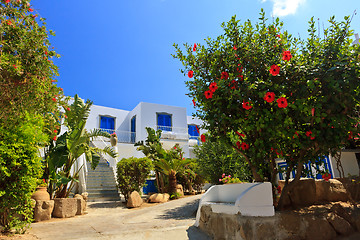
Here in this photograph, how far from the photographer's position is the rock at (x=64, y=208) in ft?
28.2

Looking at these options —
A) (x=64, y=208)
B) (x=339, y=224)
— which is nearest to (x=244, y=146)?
(x=339, y=224)

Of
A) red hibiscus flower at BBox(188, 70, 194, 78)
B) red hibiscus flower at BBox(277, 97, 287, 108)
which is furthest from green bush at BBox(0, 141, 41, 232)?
red hibiscus flower at BBox(277, 97, 287, 108)

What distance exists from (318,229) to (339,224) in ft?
1.47

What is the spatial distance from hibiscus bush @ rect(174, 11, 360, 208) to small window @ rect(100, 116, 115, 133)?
21.0 m

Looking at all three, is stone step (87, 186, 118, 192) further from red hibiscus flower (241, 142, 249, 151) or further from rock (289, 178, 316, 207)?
rock (289, 178, 316, 207)

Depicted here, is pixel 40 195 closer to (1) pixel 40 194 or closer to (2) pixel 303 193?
(1) pixel 40 194

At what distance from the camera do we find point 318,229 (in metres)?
3.48

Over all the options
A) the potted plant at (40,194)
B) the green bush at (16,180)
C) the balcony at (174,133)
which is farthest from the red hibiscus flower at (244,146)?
the balcony at (174,133)

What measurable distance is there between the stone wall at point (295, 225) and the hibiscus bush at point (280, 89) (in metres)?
0.67

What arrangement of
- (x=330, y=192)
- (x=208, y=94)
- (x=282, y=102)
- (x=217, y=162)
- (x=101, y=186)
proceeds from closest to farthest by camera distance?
(x=282, y=102)
(x=208, y=94)
(x=330, y=192)
(x=217, y=162)
(x=101, y=186)

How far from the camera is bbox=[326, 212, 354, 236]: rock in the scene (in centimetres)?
362

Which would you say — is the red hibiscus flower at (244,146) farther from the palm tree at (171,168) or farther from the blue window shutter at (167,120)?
the blue window shutter at (167,120)

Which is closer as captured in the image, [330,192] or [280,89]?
[280,89]

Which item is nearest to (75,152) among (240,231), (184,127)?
(240,231)
